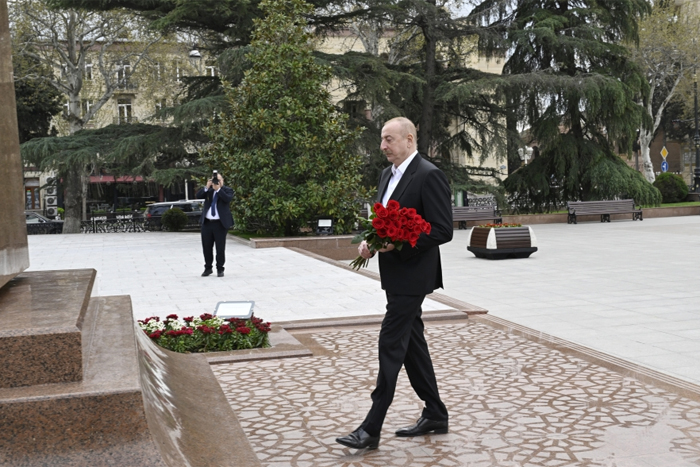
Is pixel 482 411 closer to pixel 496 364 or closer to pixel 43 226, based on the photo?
pixel 496 364

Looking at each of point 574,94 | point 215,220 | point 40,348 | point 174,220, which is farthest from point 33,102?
point 40,348

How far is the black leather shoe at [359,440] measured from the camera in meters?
4.46

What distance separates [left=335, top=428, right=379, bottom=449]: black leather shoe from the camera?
14.6 ft

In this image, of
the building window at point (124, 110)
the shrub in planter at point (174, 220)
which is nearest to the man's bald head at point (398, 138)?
the shrub in planter at point (174, 220)

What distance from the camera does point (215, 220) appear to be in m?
13.4

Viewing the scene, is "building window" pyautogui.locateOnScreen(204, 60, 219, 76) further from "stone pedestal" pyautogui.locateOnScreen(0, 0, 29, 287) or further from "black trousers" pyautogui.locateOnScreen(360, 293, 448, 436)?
"black trousers" pyautogui.locateOnScreen(360, 293, 448, 436)

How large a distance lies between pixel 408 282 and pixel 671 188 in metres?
36.7

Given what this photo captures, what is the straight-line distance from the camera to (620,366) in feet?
21.2

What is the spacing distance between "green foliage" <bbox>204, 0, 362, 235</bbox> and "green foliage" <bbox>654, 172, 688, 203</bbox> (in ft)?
75.7

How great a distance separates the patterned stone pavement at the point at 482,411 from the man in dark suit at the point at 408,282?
183 millimetres

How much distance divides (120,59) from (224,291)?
91.2 ft

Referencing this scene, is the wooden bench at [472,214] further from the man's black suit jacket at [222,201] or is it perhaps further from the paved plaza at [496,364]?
the man's black suit jacket at [222,201]

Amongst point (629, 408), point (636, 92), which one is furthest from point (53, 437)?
point (636, 92)

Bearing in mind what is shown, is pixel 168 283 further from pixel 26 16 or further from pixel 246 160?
pixel 26 16
